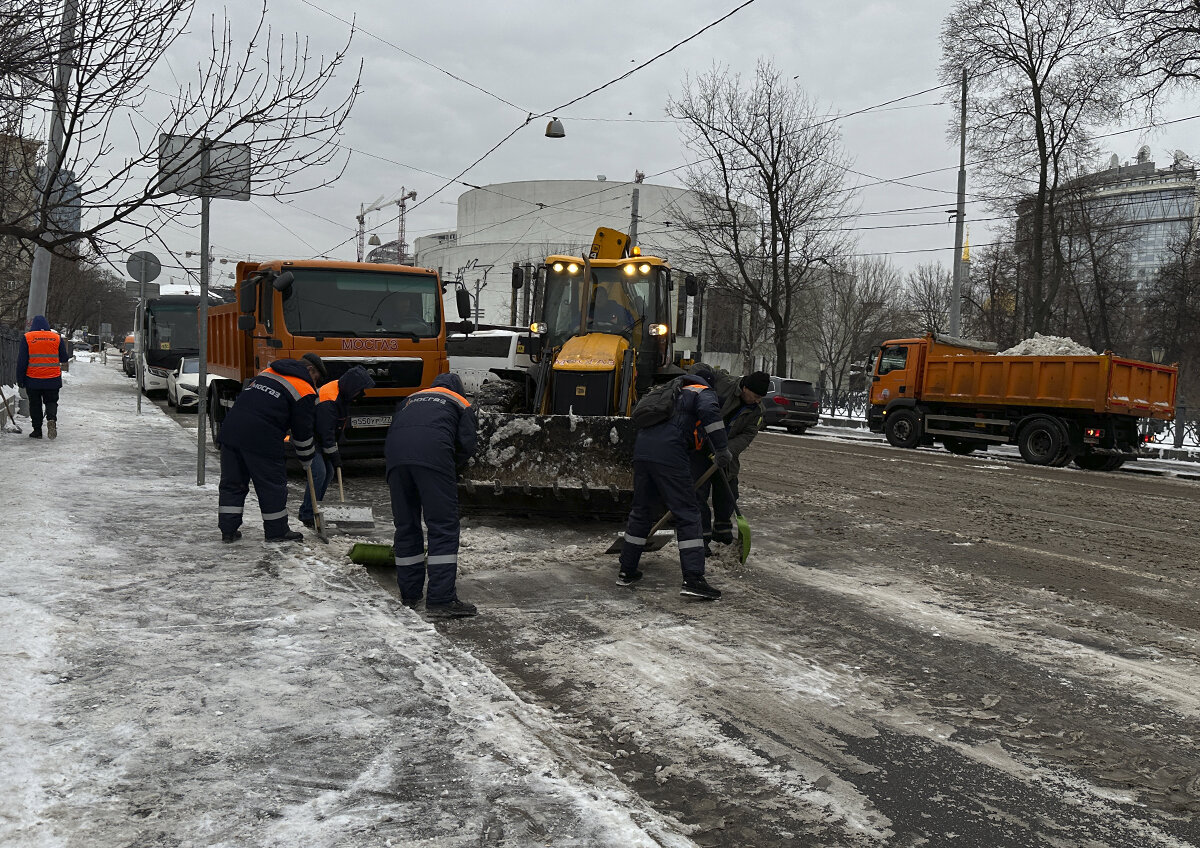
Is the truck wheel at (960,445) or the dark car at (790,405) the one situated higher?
the dark car at (790,405)

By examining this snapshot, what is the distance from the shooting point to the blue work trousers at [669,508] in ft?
20.7

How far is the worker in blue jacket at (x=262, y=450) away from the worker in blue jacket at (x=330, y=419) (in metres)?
0.52

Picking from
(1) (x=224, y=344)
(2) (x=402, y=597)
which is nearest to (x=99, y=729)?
(2) (x=402, y=597)

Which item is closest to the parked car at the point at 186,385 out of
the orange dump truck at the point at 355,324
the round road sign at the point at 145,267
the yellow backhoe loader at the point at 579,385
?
the round road sign at the point at 145,267

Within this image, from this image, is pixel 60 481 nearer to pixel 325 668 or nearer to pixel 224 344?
pixel 224 344

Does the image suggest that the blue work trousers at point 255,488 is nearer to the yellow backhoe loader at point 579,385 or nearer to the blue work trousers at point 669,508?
the yellow backhoe loader at point 579,385

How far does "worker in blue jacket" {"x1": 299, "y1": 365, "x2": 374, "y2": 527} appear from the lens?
804 centimetres

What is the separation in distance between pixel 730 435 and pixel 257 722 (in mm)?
5024

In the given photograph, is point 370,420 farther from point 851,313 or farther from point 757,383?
point 851,313

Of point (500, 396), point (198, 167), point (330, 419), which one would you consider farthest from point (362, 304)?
point (198, 167)

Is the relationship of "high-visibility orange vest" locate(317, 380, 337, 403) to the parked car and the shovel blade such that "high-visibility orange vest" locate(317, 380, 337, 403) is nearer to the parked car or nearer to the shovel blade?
the shovel blade

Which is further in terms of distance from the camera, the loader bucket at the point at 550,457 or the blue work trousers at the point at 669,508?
the loader bucket at the point at 550,457

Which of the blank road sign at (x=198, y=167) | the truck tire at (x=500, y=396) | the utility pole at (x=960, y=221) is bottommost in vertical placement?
the truck tire at (x=500, y=396)

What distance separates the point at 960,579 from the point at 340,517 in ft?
16.6
